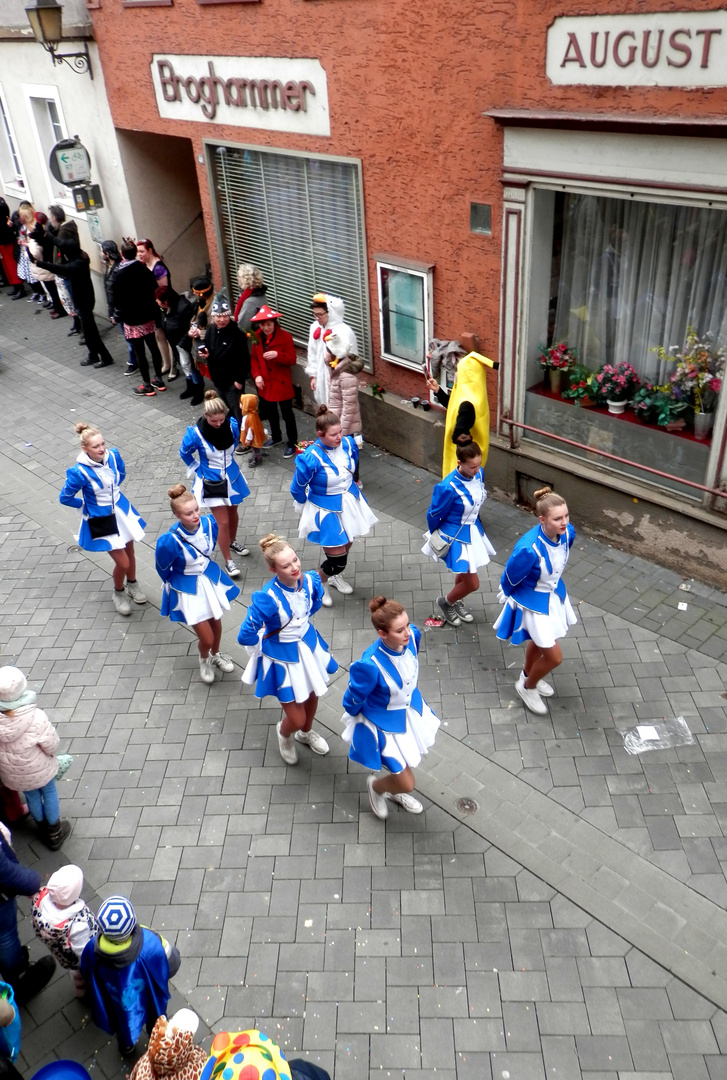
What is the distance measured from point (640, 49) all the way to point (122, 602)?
5.97 m

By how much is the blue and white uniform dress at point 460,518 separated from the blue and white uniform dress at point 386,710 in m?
1.65

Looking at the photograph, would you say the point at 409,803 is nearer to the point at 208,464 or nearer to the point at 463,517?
the point at 463,517

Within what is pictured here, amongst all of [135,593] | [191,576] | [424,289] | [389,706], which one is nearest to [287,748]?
[389,706]

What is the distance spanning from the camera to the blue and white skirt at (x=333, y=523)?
7117mm

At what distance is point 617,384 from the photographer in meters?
7.65

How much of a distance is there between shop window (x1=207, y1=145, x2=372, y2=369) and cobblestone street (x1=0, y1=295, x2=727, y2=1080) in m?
3.74

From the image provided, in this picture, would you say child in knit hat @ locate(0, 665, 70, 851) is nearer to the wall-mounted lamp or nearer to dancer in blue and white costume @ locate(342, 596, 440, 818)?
dancer in blue and white costume @ locate(342, 596, 440, 818)

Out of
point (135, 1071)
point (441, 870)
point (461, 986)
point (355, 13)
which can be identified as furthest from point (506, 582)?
point (355, 13)

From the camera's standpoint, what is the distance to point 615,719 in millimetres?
6062

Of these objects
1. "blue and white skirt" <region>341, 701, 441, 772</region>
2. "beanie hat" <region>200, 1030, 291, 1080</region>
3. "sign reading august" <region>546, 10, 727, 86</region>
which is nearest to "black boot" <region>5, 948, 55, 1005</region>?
"beanie hat" <region>200, 1030, 291, 1080</region>

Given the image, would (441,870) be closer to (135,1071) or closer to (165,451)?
(135,1071)

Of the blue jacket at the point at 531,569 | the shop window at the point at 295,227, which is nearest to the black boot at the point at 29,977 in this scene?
the blue jacket at the point at 531,569

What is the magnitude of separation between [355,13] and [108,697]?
6705 mm

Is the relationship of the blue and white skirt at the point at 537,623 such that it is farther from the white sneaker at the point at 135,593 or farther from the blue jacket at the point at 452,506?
the white sneaker at the point at 135,593
